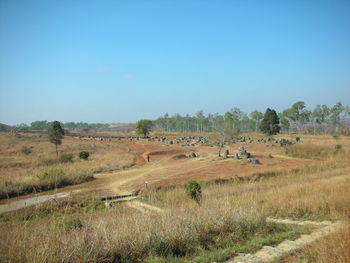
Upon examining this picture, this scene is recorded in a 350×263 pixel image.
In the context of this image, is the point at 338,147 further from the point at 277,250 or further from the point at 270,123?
the point at 270,123

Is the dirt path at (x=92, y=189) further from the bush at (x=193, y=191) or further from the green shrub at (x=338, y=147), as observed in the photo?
the green shrub at (x=338, y=147)

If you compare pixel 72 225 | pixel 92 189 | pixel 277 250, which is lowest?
pixel 92 189

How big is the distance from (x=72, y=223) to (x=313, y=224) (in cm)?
777

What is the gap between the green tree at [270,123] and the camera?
73.0m

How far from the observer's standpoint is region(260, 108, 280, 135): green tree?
7300 centimetres

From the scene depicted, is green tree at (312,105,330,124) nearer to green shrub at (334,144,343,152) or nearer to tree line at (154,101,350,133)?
tree line at (154,101,350,133)

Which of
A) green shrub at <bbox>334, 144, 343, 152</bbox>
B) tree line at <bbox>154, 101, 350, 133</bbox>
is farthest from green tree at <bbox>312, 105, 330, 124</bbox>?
green shrub at <bbox>334, 144, 343, 152</bbox>

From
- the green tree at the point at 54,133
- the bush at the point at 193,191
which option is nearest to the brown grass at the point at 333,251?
the bush at the point at 193,191

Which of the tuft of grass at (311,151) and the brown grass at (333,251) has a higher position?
the brown grass at (333,251)

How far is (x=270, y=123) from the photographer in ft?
243

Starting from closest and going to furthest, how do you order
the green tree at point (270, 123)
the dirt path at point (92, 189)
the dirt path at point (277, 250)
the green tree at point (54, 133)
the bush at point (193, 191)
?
1. the dirt path at point (277, 250)
2. the bush at point (193, 191)
3. the dirt path at point (92, 189)
4. the green tree at point (54, 133)
5. the green tree at point (270, 123)

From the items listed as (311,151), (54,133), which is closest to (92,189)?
(54,133)

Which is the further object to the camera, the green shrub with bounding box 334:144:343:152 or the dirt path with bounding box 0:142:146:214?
the green shrub with bounding box 334:144:343:152

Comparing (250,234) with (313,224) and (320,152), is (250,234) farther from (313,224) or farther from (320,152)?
(320,152)
